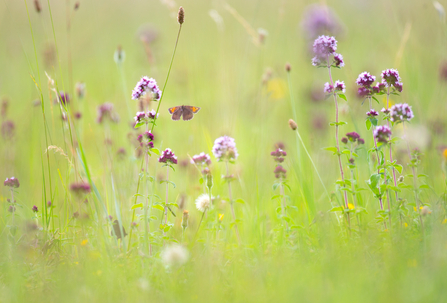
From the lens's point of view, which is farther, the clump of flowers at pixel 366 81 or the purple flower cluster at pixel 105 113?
the purple flower cluster at pixel 105 113

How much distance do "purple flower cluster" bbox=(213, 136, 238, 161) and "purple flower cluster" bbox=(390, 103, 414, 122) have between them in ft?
2.93

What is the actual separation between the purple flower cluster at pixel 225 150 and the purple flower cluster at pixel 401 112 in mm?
894

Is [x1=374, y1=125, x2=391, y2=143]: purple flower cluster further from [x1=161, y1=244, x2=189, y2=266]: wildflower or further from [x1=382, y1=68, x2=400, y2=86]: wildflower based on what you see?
[x1=161, y1=244, x2=189, y2=266]: wildflower

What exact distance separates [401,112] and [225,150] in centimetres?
99

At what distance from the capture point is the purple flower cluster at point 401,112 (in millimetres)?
2104

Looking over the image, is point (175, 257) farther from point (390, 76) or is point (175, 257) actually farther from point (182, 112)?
point (390, 76)

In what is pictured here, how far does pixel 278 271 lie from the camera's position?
1.73 m

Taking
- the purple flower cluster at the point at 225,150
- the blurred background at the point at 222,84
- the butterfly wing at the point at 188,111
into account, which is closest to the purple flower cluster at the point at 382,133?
the blurred background at the point at 222,84

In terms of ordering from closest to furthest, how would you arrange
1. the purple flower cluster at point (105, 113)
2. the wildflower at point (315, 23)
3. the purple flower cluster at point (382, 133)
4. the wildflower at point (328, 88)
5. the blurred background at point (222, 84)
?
1. the purple flower cluster at point (382, 133)
2. the wildflower at point (328, 88)
3. the blurred background at point (222, 84)
4. the purple flower cluster at point (105, 113)
5. the wildflower at point (315, 23)

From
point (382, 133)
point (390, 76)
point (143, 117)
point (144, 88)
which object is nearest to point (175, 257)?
point (143, 117)

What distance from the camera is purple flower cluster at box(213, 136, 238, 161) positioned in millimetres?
2176

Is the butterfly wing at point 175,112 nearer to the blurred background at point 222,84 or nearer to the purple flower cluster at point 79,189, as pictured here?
the blurred background at point 222,84

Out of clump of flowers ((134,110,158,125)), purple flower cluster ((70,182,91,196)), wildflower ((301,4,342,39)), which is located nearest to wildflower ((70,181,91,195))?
purple flower cluster ((70,182,91,196))

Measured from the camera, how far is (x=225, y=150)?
220cm
